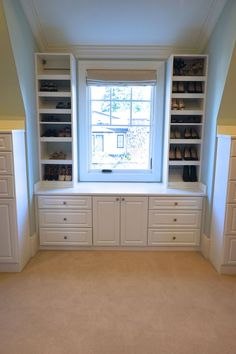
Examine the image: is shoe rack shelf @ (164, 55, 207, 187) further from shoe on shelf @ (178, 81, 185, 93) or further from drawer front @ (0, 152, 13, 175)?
drawer front @ (0, 152, 13, 175)

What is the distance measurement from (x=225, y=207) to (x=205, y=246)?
649 millimetres

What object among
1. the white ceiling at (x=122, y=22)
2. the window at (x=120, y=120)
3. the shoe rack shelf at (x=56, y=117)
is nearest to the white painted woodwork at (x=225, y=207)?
the window at (x=120, y=120)

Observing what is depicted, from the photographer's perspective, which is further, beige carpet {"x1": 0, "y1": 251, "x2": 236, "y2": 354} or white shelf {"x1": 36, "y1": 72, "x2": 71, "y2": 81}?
white shelf {"x1": 36, "y1": 72, "x2": 71, "y2": 81}

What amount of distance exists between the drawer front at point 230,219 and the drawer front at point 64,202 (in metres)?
1.44

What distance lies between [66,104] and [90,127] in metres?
0.45

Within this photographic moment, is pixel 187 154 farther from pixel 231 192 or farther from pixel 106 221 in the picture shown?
pixel 106 221

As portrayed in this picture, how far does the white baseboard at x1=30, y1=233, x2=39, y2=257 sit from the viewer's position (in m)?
2.96

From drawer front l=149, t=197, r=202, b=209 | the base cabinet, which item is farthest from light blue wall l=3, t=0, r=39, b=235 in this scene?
drawer front l=149, t=197, r=202, b=209

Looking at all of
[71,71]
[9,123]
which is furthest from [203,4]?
[9,123]

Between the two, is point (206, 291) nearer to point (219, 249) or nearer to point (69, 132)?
point (219, 249)

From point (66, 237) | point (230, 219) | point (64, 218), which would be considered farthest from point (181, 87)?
point (66, 237)

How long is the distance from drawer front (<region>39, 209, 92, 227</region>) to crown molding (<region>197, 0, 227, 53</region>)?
2.32 m

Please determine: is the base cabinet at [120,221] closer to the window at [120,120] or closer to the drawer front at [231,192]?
the window at [120,120]

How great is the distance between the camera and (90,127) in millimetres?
3480
